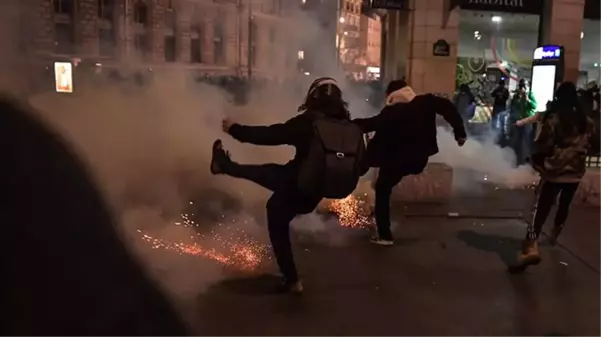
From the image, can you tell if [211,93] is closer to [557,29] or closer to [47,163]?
[47,163]

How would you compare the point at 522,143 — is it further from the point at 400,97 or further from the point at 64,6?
the point at 64,6

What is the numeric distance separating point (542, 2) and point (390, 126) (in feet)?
29.1

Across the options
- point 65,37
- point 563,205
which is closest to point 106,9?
point 65,37

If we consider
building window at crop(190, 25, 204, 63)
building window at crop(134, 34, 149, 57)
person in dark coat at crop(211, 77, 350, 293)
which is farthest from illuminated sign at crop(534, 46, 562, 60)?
building window at crop(134, 34, 149, 57)

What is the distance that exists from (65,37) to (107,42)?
470cm

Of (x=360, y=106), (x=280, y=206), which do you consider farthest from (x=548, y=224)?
(x=360, y=106)

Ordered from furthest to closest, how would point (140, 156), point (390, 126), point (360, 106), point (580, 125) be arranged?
point (360, 106), point (140, 156), point (390, 126), point (580, 125)

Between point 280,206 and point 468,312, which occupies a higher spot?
point 280,206

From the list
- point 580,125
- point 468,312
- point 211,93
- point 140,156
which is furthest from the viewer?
point 211,93

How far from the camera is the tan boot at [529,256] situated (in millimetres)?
5250

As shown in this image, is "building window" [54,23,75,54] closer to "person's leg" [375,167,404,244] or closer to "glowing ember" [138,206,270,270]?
"glowing ember" [138,206,270,270]

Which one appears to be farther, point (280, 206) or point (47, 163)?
point (47, 163)

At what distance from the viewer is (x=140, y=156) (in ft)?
31.2

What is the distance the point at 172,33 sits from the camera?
75.3 feet
